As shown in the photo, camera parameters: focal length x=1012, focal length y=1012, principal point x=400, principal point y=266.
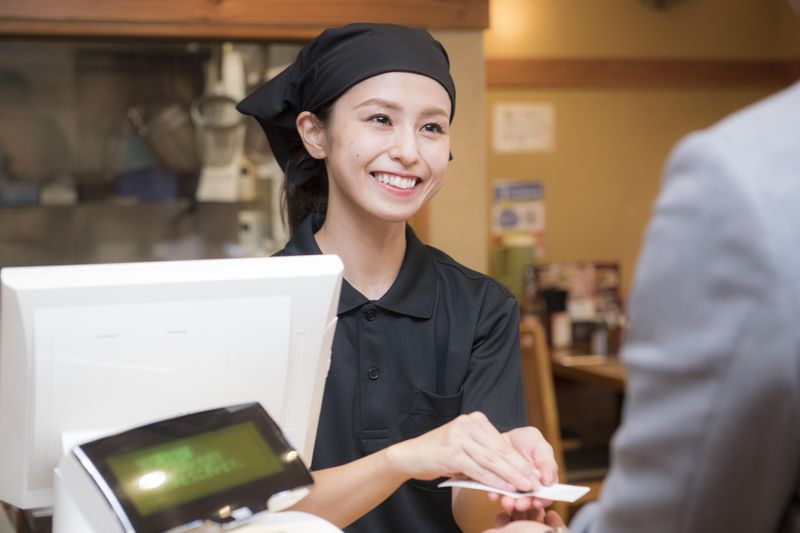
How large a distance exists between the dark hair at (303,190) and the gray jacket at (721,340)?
3.98ft

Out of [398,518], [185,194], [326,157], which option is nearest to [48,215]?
[185,194]

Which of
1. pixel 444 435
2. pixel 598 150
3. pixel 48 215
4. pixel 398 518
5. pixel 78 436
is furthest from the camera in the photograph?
pixel 598 150

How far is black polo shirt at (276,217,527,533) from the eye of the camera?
160 centimetres

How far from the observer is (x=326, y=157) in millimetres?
1780

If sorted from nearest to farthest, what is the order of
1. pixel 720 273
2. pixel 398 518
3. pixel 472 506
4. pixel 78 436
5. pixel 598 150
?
pixel 720 273 → pixel 78 436 → pixel 472 506 → pixel 398 518 → pixel 598 150

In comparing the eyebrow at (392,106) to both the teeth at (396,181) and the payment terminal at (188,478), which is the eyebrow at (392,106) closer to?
the teeth at (396,181)

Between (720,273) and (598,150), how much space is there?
4.73 metres

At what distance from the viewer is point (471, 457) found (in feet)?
4.17

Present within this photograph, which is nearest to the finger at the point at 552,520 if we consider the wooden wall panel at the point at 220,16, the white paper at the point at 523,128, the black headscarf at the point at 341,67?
the black headscarf at the point at 341,67

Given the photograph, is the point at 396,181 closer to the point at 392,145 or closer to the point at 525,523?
the point at 392,145

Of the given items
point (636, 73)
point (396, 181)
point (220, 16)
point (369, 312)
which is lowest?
point (369, 312)

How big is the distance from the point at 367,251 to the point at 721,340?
3.76ft

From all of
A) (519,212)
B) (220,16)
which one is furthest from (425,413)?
(519,212)

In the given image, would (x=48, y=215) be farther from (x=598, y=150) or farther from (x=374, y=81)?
(x=598, y=150)
